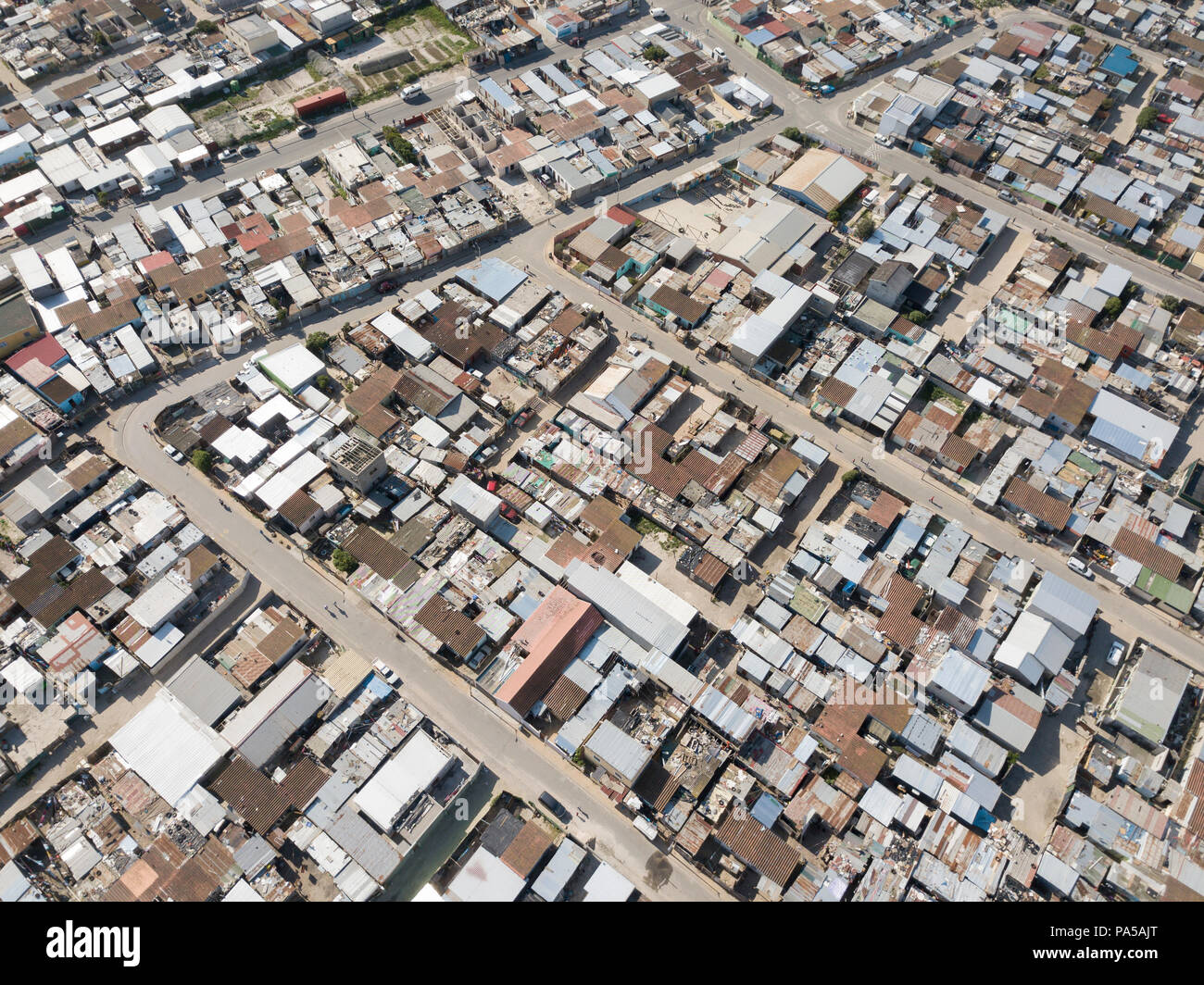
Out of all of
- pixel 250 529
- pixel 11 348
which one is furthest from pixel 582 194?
pixel 11 348

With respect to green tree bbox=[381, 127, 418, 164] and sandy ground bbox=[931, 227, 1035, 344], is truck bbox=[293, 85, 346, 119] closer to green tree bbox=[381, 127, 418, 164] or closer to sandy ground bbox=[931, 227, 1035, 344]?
green tree bbox=[381, 127, 418, 164]

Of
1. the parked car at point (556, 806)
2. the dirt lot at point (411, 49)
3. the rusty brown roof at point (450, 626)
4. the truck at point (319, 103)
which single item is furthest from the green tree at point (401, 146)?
the parked car at point (556, 806)

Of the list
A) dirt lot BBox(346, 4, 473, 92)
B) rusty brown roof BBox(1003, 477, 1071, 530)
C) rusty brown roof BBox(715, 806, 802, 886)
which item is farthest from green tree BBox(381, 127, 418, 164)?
rusty brown roof BBox(715, 806, 802, 886)

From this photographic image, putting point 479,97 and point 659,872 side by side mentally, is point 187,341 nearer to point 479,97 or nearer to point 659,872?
point 479,97

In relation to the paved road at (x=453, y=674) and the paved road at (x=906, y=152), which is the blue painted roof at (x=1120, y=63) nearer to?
the paved road at (x=906, y=152)

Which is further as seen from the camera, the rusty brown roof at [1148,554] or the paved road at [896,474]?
the rusty brown roof at [1148,554]
